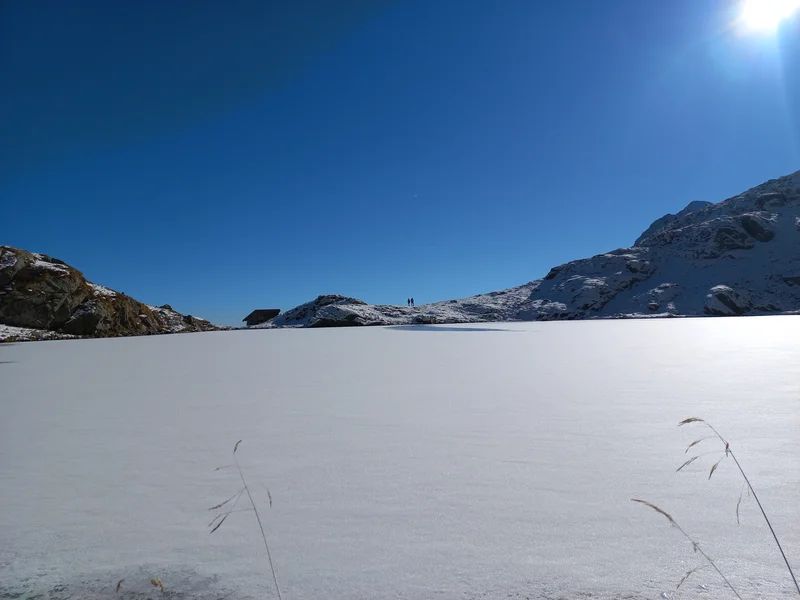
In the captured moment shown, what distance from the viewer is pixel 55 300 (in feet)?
69.4

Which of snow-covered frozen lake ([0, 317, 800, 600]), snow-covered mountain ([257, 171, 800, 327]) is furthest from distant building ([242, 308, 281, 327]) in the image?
snow-covered frozen lake ([0, 317, 800, 600])

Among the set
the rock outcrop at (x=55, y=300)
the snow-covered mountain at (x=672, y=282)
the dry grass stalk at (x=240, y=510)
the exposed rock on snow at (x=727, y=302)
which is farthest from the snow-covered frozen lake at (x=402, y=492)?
the exposed rock on snow at (x=727, y=302)

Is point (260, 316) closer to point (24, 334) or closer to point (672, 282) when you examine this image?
point (24, 334)

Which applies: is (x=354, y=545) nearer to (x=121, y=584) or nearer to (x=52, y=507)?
(x=121, y=584)

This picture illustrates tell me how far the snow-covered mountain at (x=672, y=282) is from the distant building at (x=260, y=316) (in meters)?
2.56

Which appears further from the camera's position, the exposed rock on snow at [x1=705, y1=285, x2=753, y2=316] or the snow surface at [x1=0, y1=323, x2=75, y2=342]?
the exposed rock on snow at [x1=705, y1=285, x2=753, y2=316]

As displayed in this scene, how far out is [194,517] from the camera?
2529 millimetres

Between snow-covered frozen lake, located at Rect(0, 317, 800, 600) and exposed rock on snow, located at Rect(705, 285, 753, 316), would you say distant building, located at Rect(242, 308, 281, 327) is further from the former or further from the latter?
exposed rock on snow, located at Rect(705, 285, 753, 316)

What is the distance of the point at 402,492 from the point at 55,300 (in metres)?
25.7

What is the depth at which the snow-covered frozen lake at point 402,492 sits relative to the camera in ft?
6.31

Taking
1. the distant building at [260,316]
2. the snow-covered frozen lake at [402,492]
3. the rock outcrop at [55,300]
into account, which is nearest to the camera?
the snow-covered frozen lake at [402,492]

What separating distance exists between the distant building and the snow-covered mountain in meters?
2.56

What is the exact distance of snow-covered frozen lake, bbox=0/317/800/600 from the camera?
6.31 feet

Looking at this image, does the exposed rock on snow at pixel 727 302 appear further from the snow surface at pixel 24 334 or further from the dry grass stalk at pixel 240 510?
the snow surface at pixel 24 334
